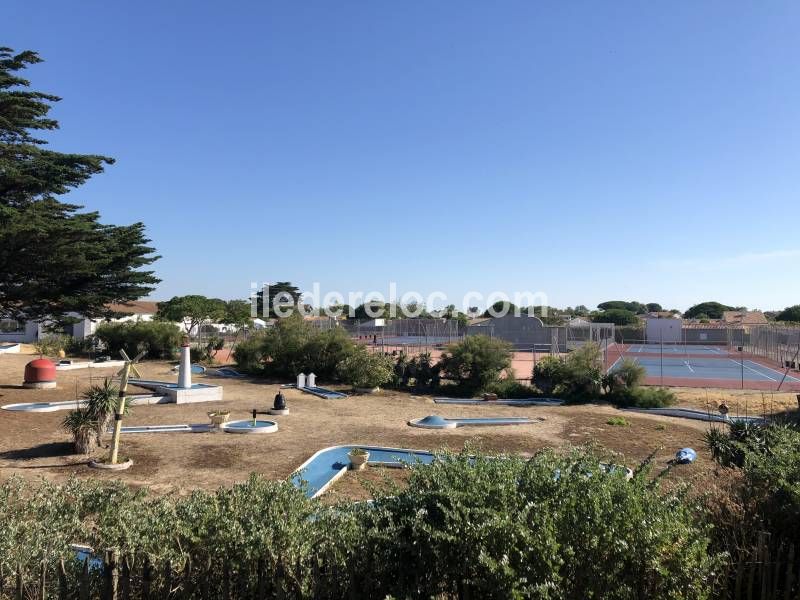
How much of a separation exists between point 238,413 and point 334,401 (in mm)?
3923

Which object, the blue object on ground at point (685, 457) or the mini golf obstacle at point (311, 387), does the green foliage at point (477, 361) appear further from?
the blue object on ground at point (685, 457)

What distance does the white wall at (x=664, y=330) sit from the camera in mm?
53844

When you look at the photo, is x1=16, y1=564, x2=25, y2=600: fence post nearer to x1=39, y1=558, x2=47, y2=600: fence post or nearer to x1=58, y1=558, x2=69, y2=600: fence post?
x1=39, y1=558, x2=47, y2=600: fence post

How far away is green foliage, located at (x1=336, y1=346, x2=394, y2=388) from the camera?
22.4 metres

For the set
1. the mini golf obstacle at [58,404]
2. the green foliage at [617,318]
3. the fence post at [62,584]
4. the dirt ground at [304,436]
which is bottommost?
the dirt ground at [304,436]

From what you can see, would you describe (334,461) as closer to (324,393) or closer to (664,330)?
(324,393)

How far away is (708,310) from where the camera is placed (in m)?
110

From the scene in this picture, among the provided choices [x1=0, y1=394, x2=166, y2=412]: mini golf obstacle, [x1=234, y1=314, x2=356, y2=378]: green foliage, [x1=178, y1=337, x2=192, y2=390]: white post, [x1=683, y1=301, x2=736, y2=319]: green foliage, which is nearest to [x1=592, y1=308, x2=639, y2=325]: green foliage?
[x1=683, y1=301, x2=736, y2=319]: green foliage

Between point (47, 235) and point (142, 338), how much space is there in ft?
65.1

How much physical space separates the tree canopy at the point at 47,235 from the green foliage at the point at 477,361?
11.6 metres

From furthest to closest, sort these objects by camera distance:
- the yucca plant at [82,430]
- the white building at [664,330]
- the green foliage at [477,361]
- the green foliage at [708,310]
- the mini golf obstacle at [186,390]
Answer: the green foliage at [708,310] → the white building at [664,330] → the green foliage at [477,361] → the mini golf obstacle at [186,390] → the yucca plant at [82,430]

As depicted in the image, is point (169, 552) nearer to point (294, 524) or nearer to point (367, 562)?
point (294, 524)

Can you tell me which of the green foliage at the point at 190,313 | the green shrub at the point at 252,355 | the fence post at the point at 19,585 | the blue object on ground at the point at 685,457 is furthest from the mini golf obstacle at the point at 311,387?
the green foliage at the point at 190,313

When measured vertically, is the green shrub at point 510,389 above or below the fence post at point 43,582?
below
